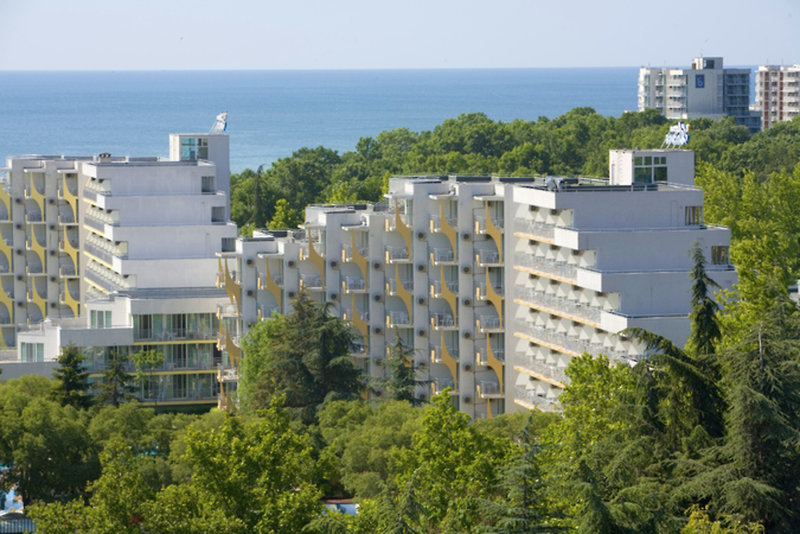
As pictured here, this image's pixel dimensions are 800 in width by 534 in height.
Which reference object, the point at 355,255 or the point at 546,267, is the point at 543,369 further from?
the point at 355,255

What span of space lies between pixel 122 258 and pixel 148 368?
12.7 metres

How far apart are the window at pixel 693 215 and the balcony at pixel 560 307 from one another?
7252 mm

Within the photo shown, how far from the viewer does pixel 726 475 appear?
2063 inches

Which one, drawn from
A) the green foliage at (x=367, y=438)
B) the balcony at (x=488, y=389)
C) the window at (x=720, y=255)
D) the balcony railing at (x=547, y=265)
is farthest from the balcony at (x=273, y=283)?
the window at (x=720, y=255)

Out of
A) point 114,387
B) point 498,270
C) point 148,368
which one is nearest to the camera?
point 114,387

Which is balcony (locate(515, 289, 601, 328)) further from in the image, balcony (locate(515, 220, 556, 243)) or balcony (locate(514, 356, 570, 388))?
balcony (locate(515, 220, 556, 243))

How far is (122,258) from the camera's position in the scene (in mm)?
113750

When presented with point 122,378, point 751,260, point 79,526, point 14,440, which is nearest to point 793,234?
point 751,260

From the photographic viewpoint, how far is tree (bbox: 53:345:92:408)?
83.4 m

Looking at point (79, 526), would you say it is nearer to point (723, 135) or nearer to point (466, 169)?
point (466, 169)

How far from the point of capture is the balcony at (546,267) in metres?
85.8

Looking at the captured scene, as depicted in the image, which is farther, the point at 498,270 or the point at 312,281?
the point at 312,281

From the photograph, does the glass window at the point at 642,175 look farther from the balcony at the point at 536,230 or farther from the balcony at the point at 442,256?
the balcony at the point at 442,256

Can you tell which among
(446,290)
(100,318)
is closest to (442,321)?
(446,290)
